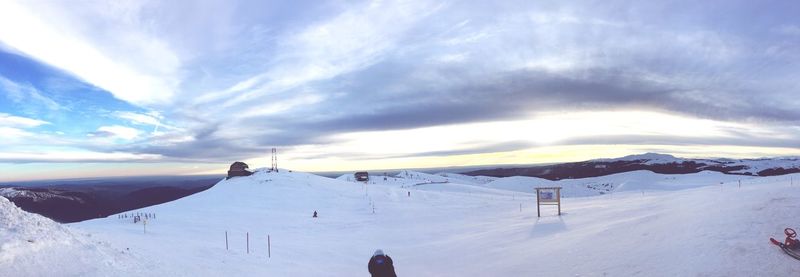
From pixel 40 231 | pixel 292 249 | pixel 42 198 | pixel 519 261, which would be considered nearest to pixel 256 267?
pixel 292 249

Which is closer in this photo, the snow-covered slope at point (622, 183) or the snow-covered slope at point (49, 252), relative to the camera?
the snow-covered slope at point (49, 252)

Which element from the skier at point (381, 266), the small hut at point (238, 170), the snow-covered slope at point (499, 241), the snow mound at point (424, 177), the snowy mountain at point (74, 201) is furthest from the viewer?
the snowy mountain at point (74, 201)

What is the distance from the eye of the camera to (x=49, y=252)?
35.9ft

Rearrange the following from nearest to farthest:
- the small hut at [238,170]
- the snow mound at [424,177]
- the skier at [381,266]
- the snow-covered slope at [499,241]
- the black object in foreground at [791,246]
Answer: the black object in foreground at [791,246], the skier at [381,266], the snow-covered slope at [499,241], the small hut at [238,170], the snow mound at [424,177]

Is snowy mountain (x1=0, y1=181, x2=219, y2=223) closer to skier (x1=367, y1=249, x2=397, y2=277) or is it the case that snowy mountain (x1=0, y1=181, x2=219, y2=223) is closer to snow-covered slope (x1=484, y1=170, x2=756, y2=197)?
snow-covered slope (x1=484, y1=170, x2=756, y2=197)

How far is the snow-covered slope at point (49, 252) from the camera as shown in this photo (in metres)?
10.1

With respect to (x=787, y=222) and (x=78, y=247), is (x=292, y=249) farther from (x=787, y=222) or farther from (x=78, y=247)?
(x=787, y=222)

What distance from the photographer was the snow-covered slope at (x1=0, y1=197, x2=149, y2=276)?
398 inches

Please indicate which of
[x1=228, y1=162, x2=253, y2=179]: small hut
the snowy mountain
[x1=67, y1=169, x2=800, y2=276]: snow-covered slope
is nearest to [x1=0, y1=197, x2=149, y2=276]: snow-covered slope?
[x1=67, y1=169, x2=800, y2=276]: snow-covered slope

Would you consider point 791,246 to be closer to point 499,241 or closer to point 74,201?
point 499,241

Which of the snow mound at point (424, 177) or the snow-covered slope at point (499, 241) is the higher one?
the snow-covered slope at point (499, 241)

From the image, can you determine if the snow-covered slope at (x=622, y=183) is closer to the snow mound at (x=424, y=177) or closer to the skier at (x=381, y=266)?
the snow mound at (x=424, y=177)

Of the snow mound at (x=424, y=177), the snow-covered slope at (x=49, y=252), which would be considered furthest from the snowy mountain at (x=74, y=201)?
the snow-covered slope at (x=49, y=252)

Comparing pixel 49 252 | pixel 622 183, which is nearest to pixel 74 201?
pixel 49 252
